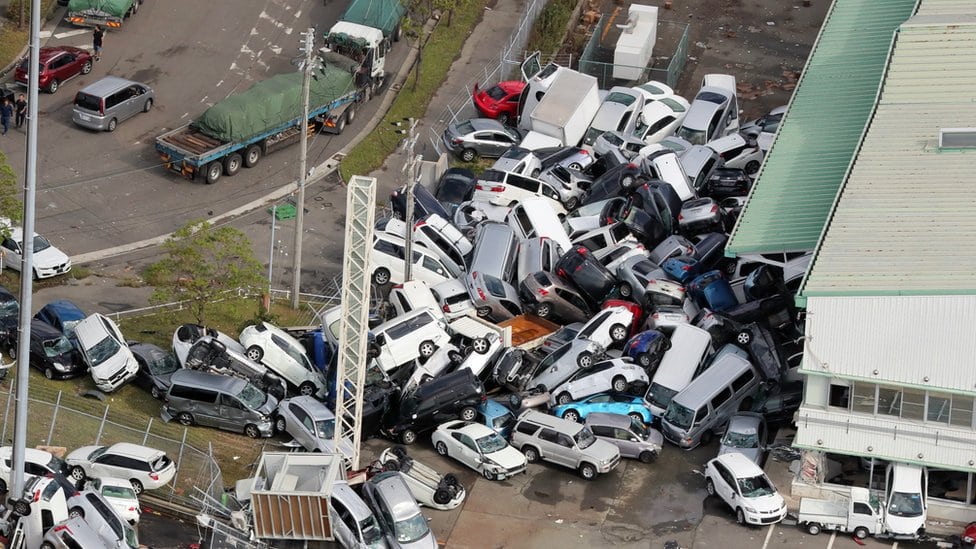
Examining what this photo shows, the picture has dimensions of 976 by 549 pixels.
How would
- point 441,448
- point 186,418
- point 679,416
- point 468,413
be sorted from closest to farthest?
1. point 441,448
2. point 679,416
3. point 468,413
4. point 186,418

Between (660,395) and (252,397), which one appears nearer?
(252,397)

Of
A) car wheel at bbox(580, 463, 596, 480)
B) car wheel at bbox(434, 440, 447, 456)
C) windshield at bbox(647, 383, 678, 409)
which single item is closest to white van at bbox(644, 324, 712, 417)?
windshield at bbox(647, 383, 678, 409)

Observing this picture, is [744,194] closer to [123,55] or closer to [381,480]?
[381,480]

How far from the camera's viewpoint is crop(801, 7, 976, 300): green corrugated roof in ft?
129

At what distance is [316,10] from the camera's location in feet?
219

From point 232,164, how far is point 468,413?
17.9 meters

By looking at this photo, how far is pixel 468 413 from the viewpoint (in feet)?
141

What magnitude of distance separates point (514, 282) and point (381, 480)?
510 inches

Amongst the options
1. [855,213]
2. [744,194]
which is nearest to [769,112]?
[744,194]

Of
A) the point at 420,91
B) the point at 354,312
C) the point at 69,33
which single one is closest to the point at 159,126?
the point at 69,33

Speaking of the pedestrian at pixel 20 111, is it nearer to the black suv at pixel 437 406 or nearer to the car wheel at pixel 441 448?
the black suv at pixel 437 406

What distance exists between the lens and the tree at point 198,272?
46.8m

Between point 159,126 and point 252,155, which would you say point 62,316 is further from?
point 159,126

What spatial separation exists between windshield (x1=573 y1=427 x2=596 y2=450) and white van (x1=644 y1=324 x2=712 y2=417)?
2.85 metres
